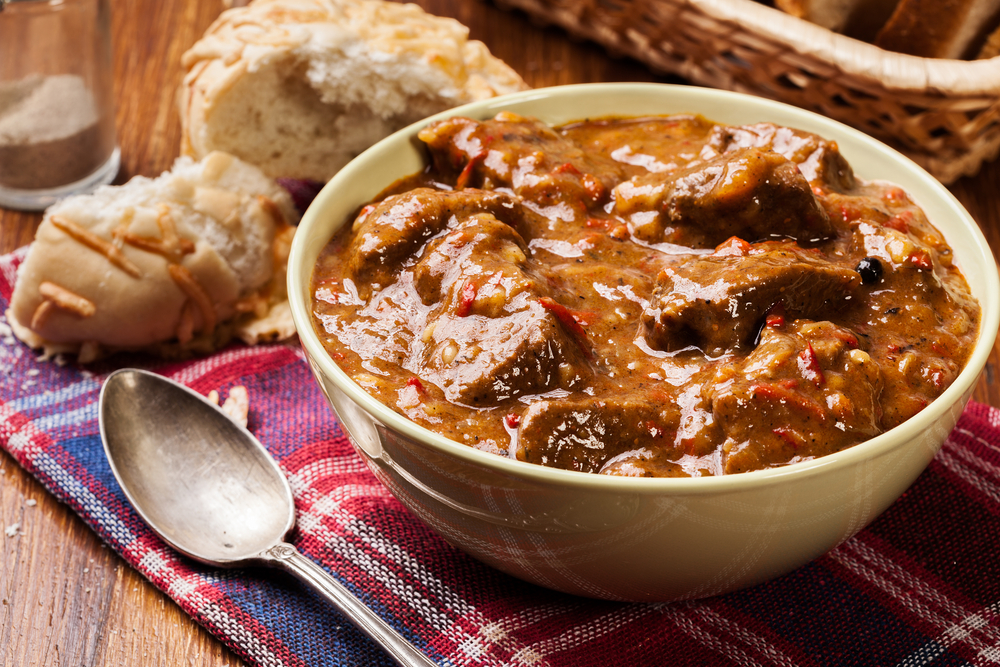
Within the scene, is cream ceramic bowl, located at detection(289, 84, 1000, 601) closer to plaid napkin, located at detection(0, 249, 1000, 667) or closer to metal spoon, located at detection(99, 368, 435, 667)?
plaid napkin, located at detection(0, 249, 1000, 667)

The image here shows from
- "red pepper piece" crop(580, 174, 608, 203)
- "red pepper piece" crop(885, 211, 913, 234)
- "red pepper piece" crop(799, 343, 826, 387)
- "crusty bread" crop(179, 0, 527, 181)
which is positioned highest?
"red pepper piece" crop(885, 211, 913, 234)

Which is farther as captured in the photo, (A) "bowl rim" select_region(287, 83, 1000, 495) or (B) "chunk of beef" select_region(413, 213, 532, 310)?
(B) "chunk of beef" select_region(413, 213, 532, 310)

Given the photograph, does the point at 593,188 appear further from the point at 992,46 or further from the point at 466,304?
the point at 992,46

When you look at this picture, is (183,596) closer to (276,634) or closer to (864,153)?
(276,634)

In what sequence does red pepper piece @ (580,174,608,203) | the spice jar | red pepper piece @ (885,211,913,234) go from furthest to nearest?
the spice jar, red pepper piece @ (580,174,608,203), red pepper piece @ (885,211,913,234)

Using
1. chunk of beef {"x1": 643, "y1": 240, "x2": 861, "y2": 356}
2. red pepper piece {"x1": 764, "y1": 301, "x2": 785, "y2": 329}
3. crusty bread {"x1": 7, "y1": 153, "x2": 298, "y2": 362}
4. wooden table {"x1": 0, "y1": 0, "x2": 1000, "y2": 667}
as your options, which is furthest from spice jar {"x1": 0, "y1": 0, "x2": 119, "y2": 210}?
red pepper piece {"x1": 764, "y1": 301, "x2": 785, "y2": 329}

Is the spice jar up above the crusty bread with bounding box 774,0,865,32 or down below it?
below

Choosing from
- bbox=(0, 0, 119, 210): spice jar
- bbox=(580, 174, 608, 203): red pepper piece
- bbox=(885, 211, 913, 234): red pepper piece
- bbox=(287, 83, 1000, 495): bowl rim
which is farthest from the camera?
bbox=(0, 0, 119, 210): spice jar
